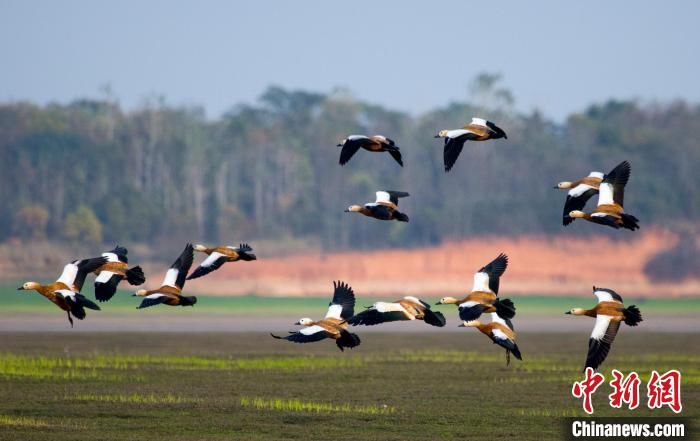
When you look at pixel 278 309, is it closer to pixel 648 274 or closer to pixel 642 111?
pixel 648 274

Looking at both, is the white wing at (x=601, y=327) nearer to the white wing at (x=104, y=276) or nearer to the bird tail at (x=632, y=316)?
the bird tail at (x=632, y=316)

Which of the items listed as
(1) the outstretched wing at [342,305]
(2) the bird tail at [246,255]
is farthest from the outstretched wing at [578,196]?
(2) the bird tail at [246,255]

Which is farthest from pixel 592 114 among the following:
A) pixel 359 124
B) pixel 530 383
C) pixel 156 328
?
pixel 530 383

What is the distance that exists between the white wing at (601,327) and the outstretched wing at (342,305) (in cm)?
488

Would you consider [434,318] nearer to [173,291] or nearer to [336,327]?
[336,327]

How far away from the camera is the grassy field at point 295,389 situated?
115ft

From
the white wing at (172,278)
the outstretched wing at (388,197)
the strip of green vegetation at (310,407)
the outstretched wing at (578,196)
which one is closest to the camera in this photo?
the white wing at (172,278)

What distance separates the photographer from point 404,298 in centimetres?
2827

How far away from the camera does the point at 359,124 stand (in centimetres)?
15138

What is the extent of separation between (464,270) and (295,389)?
58485 mm

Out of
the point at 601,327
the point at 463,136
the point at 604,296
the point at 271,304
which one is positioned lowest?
the point at 601,327

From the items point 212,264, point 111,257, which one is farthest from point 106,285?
point 212,264

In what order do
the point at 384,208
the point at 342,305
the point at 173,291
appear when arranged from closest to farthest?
the point at 173,291 → the point at 384,208 → the point at 342,305

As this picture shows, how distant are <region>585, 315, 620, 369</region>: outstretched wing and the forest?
79.4m
